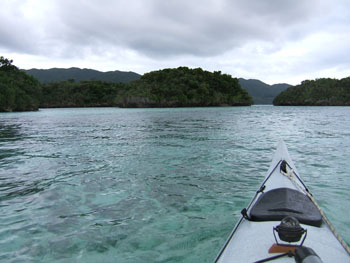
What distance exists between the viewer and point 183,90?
441 feet

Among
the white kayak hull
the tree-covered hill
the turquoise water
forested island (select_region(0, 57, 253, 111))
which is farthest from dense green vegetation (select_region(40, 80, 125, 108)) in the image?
the white kayak hull

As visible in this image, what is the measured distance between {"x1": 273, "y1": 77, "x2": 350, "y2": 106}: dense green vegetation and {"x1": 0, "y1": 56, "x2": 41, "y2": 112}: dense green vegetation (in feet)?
506

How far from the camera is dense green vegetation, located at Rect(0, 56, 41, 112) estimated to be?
2685 inches

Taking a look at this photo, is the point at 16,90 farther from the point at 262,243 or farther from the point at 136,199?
the point at 262,243

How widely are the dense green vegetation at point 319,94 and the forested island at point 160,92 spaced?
133 feet

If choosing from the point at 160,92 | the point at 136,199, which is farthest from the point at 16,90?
the point at 136,199

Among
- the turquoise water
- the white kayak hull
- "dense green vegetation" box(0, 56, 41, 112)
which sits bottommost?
the turquoise water

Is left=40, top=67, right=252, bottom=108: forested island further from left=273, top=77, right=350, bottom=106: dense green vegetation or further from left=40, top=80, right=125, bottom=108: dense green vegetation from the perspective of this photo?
left=273, top=77, right=350, bottom=106: dense green vegetation

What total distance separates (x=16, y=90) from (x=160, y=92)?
231 feet

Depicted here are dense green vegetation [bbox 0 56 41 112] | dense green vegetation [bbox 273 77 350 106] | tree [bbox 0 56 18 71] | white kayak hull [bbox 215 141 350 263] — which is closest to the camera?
white kayak hull [bbox 215 141 350 263]

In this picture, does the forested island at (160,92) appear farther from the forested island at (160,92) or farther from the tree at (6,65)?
the tree at (6,65)

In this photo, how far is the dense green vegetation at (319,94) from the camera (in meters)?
148

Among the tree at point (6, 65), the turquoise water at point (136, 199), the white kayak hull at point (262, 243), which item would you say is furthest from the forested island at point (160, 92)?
the white kayak hull at point (262, 243)

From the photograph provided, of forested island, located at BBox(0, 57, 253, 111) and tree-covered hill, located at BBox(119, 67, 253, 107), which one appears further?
forested island, located at BBox(0, 57, 253, 111)
